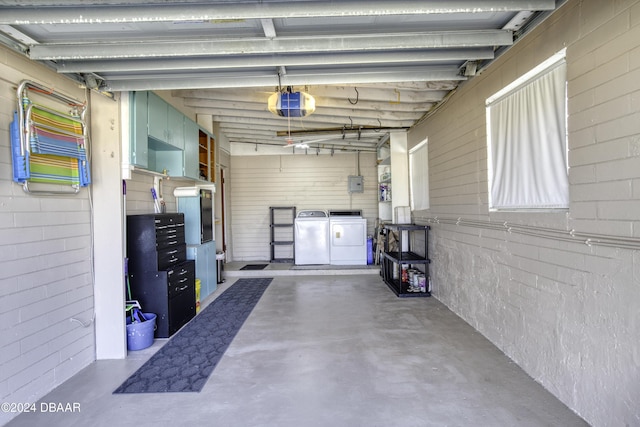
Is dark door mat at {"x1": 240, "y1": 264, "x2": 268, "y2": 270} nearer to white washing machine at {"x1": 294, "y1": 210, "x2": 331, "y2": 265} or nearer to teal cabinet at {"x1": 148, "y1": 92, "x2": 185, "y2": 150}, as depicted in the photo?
white washing machine at {"x1": 294, "y1": 210, "x2": 331, "y2": 265}

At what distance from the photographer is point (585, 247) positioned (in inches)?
78.7

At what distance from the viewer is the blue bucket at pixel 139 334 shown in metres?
3.15

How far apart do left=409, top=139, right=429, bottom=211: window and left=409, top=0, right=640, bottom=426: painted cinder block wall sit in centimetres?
207

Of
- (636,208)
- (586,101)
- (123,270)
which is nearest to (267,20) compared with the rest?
(586,101)

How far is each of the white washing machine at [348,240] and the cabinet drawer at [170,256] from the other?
3.62 m

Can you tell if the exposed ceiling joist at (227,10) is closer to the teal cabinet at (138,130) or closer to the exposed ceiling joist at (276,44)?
the exposed ceiling joist at (276,44)

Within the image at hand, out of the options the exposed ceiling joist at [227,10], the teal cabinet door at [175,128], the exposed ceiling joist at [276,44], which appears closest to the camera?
the exposed ceiling joist at [227,10]

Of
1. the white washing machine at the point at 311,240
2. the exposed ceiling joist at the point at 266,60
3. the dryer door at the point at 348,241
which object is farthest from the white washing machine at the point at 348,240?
the exposed ceiling joist at the point at 266,60

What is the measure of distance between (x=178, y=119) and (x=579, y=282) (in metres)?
4.45

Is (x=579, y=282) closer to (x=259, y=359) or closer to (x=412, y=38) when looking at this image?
(x=412, y=38)

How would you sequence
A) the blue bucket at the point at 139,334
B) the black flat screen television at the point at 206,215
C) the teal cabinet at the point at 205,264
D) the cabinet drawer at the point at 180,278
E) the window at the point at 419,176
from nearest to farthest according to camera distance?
the blue bucket at the point at 139,334, the cabinet drawer at the point at 180,278, the teal cabinet at the point at 205,264, the black flat screen television at the point at 206,215, the window at the point at 419,176

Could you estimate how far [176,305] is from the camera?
3625 millimetres

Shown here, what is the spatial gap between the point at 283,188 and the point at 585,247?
678 cm

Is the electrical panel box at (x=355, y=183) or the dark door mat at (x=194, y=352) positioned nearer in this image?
the dark door mat at (x=194, y=352)
